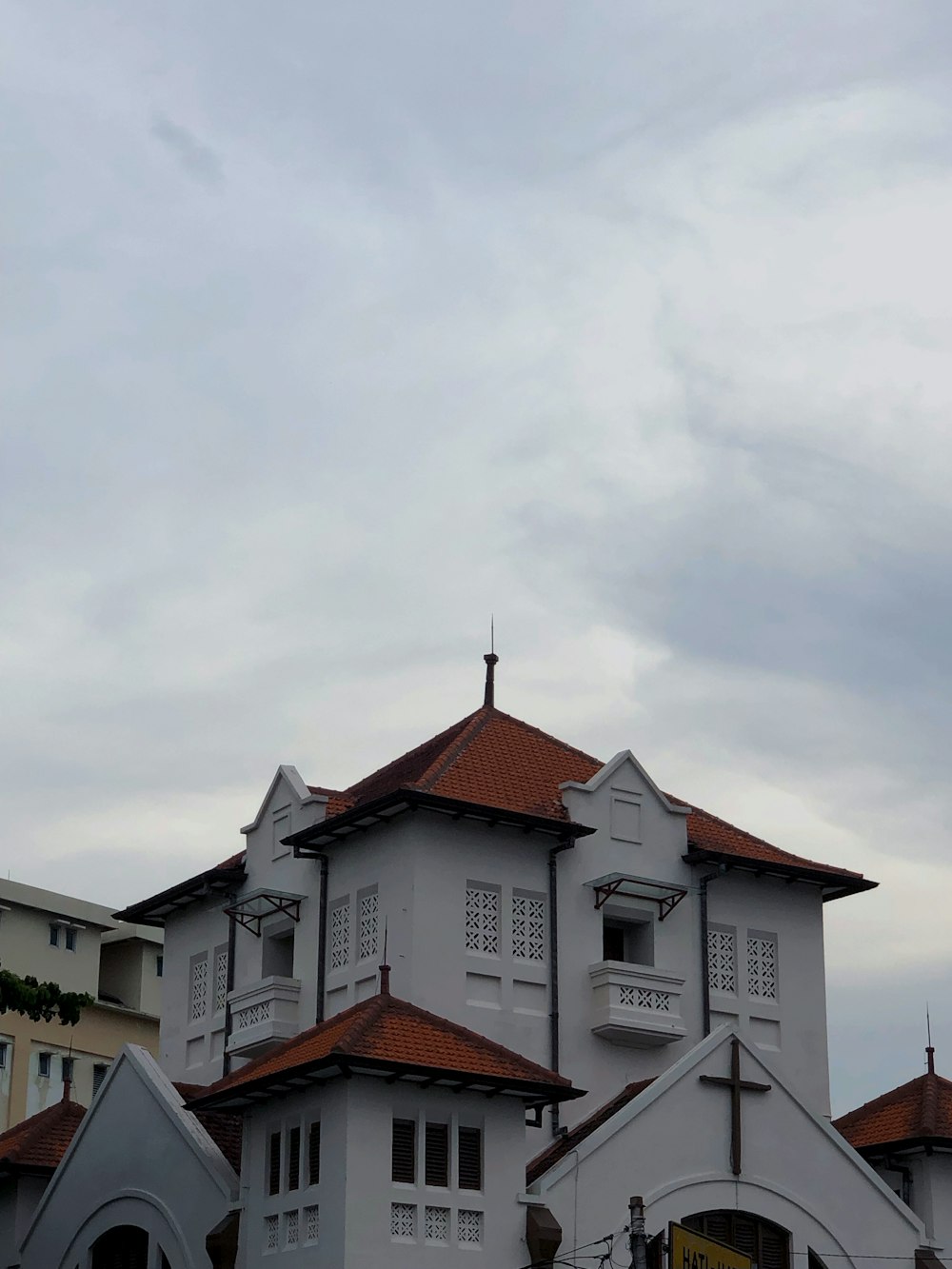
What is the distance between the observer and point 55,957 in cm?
7762

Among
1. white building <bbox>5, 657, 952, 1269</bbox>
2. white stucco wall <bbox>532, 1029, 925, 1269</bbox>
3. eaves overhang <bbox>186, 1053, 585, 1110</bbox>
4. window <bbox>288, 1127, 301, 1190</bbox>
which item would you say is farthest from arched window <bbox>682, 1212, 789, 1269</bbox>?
window <bbox>288, 1127, 301, 1190</bbox>

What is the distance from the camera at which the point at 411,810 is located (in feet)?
130

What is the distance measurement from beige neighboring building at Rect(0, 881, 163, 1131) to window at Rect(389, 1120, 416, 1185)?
4077 centimetres

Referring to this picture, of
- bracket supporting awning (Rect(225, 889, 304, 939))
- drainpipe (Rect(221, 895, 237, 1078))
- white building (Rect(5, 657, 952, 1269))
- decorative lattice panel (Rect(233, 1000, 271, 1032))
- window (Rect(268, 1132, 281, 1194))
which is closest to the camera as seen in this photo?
white building (Rect(5, 657, 952, 1269))

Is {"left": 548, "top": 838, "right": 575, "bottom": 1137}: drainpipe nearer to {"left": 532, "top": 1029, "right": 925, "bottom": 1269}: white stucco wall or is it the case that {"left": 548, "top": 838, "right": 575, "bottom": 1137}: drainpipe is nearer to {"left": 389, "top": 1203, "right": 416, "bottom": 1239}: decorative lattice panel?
{"left": 532, "top": 1029, "right": 925, "bottom": 1269}: white stucco wall

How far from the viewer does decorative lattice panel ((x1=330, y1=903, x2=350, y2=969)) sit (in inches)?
1606

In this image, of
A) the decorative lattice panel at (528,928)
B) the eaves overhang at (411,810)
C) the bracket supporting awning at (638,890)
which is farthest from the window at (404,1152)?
the bracket supporting awning at (638,890)

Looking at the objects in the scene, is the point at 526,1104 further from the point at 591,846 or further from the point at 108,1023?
the point at 108,1023

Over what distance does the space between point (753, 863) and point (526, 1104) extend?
10294 millimetres

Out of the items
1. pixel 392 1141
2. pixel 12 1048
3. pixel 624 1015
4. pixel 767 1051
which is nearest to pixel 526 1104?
pixel 392 1141

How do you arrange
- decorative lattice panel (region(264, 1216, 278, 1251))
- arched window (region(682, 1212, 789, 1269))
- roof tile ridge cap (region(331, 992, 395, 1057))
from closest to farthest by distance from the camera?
roof tile ridge cap (region(331, 992, 395, 1057)) < decorative lattice panel (region(264, 1216, 278, 1251)) < arched window (region(682, 1212, 789, 1269))

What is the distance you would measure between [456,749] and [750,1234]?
11.6m

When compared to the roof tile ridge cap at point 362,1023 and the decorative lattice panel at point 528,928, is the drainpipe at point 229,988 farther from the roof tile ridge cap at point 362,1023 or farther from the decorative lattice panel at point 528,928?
the roof tile ridge cap at point 362,1023

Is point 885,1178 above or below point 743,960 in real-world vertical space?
below
